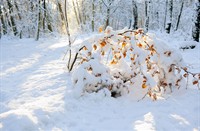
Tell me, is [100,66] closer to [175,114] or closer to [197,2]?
[175,114]

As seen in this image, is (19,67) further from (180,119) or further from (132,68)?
(180,119)

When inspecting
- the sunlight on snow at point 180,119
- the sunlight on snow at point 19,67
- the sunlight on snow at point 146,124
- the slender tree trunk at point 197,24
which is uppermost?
the slender tree trunk at point 197,24

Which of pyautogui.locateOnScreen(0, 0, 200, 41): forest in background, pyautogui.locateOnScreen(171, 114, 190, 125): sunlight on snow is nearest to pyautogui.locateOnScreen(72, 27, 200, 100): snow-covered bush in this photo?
pyautogui.locateOnScreen(171, 114, 190, 125): sunlight on snow

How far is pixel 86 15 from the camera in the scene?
42781mm

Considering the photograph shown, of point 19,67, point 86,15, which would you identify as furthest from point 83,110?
point 86,15

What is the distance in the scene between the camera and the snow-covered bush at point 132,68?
5312 millimetres

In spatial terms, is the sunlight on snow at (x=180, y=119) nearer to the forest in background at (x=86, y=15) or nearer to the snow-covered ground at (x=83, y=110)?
the snow-covered ground at (x=83, y=110)

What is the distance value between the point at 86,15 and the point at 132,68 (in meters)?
38.2

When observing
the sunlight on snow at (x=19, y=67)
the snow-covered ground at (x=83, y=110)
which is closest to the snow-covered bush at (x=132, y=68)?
the snow-covered ground at (x=83, y=110)

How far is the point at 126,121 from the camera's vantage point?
14.1ft

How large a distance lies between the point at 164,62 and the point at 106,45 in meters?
1.22

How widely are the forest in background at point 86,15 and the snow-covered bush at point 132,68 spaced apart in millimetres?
2581

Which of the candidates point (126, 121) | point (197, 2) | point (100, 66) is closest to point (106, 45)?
point (100, 66)

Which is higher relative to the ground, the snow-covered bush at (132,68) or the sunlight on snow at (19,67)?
the snow-covered bush at (132,68)
